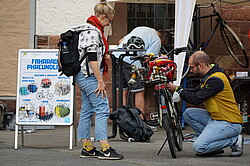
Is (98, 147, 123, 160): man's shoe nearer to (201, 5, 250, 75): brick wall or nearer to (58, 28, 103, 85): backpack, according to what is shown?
(58, 28, 103, 85): backpack

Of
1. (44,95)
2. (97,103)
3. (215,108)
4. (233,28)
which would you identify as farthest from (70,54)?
(233,28)

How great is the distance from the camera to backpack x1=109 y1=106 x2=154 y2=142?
830 centimetres

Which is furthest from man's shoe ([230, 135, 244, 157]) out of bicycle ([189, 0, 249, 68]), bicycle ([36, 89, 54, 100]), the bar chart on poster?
bicycle ([189, 0, 249, 68])

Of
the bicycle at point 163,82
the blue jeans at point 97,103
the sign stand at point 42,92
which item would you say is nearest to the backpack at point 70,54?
the blue jeans at point 97,103

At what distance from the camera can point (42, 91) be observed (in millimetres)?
7680

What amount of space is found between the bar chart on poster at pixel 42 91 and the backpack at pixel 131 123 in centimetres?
92

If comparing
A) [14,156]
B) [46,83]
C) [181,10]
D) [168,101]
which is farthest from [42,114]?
[181,10]

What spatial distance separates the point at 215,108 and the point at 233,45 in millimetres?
5024

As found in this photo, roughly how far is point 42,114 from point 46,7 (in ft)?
12.4

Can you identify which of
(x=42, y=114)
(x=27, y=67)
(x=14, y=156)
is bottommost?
(x=14, y=156)

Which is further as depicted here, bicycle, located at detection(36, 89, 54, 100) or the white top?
bicycle, located at detection(36, 89, 54, 100)

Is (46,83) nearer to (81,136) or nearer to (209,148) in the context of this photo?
(81,136)

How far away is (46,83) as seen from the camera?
7.70 metres

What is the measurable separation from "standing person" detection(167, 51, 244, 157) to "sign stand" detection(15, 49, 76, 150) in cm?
166
